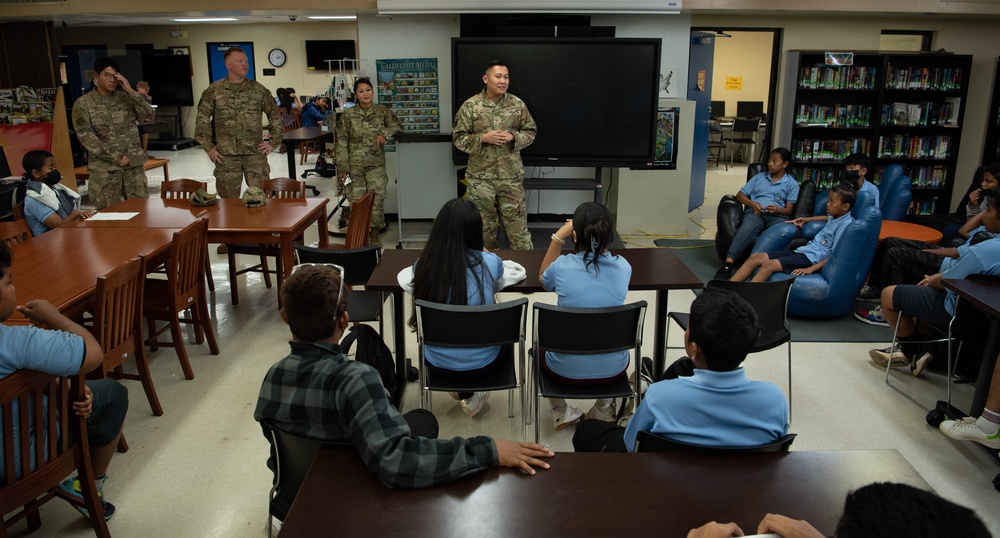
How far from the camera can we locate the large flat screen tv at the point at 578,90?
6164 millimetres

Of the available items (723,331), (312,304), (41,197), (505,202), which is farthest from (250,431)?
(505,202)

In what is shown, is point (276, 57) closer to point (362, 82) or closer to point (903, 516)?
point (362, 82)

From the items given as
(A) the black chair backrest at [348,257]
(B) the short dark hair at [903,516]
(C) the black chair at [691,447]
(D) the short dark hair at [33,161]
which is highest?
(D) the short dark hair at [33,161]

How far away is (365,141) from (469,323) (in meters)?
4.01

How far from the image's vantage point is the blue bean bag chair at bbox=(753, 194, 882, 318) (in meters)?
4.52

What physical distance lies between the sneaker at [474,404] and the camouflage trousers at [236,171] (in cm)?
356

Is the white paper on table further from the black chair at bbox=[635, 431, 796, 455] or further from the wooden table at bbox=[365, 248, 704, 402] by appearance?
the black chair at bbox=[635, 431, 796, 455]

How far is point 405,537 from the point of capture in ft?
4.63

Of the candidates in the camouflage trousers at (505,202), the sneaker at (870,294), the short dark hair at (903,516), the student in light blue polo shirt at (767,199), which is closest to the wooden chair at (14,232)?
the camouflage trousers at (505,202)

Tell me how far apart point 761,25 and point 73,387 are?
23.7 feet

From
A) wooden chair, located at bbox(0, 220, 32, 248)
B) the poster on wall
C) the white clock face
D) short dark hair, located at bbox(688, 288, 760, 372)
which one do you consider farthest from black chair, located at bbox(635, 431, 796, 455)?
the white clock face

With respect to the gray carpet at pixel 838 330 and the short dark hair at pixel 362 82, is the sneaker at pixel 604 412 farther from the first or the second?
the short dark hair at pixel 362 82

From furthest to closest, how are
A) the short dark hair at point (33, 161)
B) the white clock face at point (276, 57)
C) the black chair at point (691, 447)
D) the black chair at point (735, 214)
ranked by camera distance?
the white clock face at point (276, 57), the black chair at point (735, 214), the short dark hair at point (33, 161), the black chair at point (691, 447)

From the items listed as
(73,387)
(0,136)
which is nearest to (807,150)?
(73,387)
